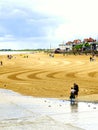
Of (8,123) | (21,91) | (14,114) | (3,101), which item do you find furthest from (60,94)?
(8,123)

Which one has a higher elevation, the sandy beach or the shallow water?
the shallow water

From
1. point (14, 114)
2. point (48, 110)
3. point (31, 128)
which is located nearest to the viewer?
point (31, 128)

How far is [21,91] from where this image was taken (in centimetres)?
3716

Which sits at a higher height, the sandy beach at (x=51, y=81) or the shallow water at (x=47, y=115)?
the shallow water at (x=47, y=115)

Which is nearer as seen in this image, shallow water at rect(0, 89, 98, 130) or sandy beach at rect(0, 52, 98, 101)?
shallow water at rect(0, 89, 98, 130)

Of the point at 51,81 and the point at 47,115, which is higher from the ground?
the point at 47,115

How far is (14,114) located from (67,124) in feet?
14.6

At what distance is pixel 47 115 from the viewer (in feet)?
72.9

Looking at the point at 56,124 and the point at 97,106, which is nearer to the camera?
the point at 56,124

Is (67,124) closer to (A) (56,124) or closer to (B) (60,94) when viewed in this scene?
(A) (56,124)

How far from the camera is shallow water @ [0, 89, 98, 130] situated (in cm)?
1917

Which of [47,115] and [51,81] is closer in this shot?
[47,115]

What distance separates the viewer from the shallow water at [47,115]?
62.9 feet

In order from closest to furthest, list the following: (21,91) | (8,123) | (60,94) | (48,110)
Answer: (8,123) < (48,110) < (60,94) < (21,91)
